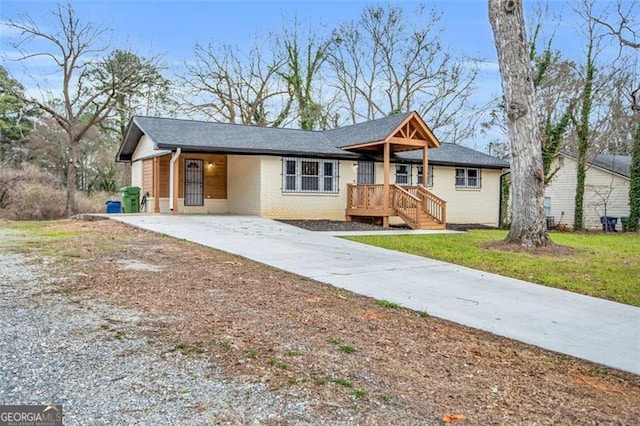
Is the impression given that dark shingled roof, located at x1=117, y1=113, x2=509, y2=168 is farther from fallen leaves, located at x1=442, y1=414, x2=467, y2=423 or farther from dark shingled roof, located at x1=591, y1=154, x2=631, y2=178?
fallen leaves, located at x1=442, y1=414, x2=467, y2=423

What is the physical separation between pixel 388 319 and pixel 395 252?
507 cm

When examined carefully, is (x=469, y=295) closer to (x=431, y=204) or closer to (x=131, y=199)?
(x=431, y=204)

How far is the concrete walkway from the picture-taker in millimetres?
4410

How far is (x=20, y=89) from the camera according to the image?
73.6 feet

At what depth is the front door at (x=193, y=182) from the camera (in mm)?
18188

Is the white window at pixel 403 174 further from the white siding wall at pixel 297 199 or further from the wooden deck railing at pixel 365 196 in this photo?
the wooden deck railing at pixel 365 196

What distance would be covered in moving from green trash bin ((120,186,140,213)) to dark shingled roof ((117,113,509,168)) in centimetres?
234

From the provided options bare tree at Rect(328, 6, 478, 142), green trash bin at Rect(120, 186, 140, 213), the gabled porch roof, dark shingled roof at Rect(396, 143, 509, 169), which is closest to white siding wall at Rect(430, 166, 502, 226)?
dark shingled roof at Rect(396, 143, 509, 169)

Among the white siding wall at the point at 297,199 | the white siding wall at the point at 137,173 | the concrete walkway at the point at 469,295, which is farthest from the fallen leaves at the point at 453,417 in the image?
the white siding wall at the point at 137,173

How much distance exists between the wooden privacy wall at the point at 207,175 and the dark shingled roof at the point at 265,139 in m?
1.10

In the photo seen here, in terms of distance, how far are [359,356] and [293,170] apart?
1408 cm

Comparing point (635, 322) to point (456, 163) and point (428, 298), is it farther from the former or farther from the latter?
point (456, 163)

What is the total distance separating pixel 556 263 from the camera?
9.01m

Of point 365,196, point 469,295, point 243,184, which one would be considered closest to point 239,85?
point 243,184
